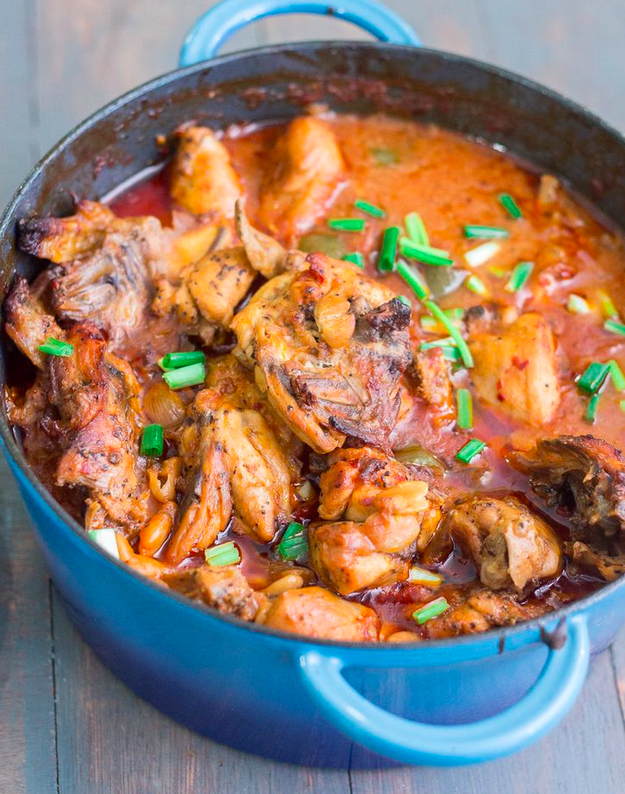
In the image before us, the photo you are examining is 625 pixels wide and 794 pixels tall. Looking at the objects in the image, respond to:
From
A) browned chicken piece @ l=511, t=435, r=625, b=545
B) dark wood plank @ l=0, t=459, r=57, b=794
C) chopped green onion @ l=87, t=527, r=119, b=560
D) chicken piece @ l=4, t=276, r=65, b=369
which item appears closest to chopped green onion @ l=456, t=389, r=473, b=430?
browned chicken piece @ l=511, t=435, r=625, b=545

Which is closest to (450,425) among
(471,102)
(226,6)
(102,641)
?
(102,641)

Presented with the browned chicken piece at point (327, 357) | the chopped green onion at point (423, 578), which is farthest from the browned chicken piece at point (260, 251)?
the chopped green onion at point (423, 578)

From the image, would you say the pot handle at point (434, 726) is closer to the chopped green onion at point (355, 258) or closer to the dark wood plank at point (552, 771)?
the dark wood plank at point (552, 771)

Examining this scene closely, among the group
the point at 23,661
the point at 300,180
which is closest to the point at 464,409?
the point at 300,180

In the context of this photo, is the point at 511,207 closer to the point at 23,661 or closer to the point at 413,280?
the point at 413,280

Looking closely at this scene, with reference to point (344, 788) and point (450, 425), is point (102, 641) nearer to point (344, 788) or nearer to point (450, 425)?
point (344, 788)
